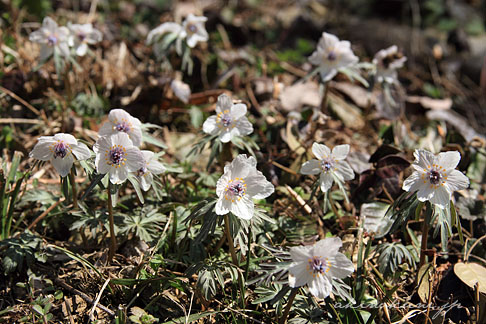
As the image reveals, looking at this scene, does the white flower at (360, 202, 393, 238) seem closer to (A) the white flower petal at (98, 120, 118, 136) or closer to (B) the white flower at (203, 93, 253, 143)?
(B) the white flower at (203, 93, 253, 143)

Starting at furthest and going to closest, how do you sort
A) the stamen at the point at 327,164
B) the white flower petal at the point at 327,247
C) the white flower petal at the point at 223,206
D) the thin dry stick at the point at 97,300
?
1. the stamen at the point at 327,164
2. the thin dry stick at the point at 97,300
3. the white flower petal at the point at 223,206
4. the white flower petal at the point at 327,247

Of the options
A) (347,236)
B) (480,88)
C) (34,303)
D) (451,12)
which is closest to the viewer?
(34,303)

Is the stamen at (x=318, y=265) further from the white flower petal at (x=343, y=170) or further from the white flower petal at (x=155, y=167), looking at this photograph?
the white flower petal at (x=155, y=167)

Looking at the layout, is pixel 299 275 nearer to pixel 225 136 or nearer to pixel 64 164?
pixel 225 136

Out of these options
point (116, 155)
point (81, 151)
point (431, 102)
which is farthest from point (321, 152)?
point (431, 102)

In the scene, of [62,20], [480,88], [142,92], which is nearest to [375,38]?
[480,88]

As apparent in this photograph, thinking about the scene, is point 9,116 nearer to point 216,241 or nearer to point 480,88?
point 216,241

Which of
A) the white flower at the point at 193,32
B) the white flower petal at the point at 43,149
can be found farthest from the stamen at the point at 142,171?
the white flower at the point at 193,32
